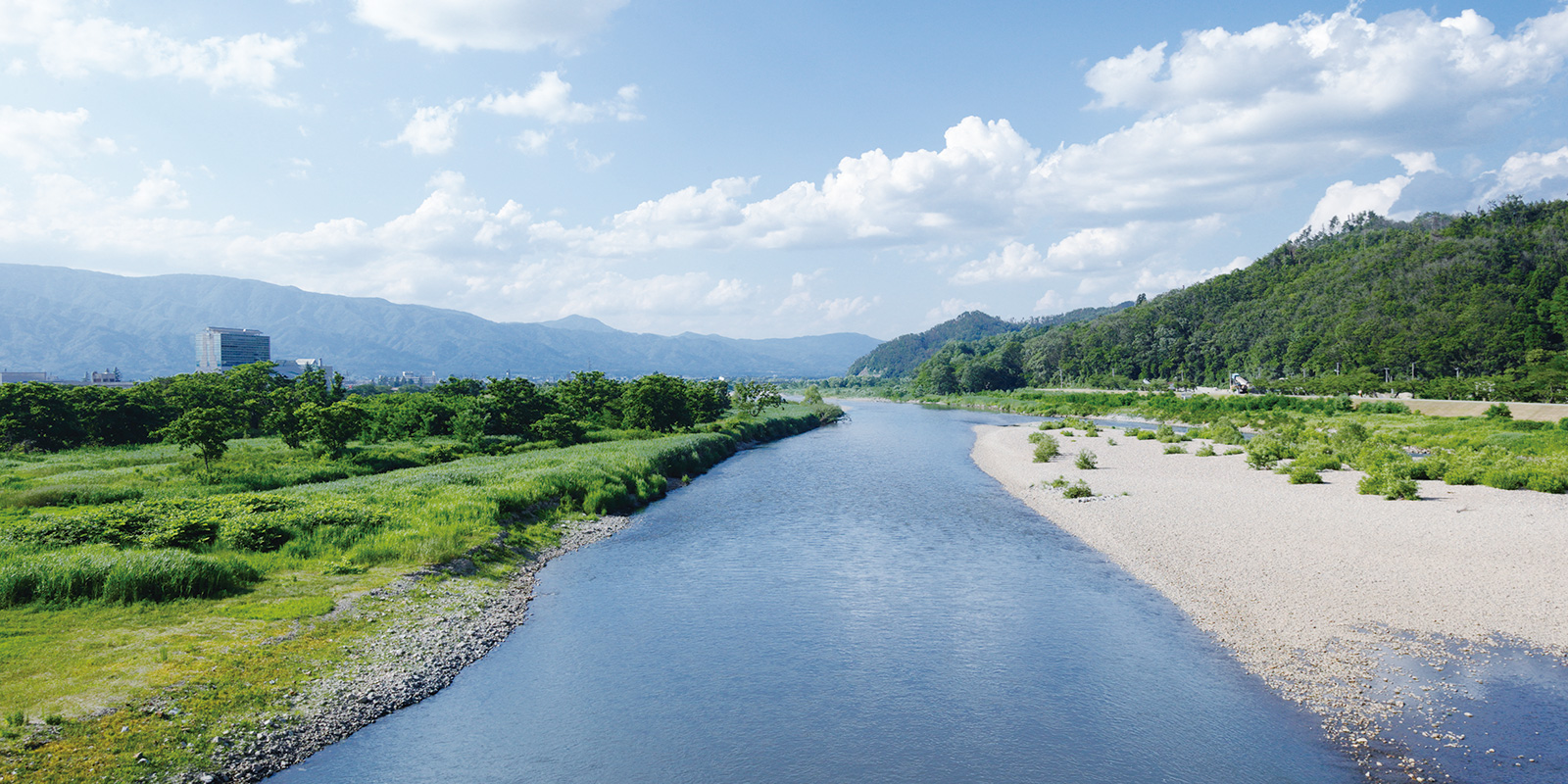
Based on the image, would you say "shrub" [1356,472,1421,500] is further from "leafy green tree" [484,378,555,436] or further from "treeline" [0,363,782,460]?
"leafy green tree" [484,378,555,436]

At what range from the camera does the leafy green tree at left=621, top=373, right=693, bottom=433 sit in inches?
2803

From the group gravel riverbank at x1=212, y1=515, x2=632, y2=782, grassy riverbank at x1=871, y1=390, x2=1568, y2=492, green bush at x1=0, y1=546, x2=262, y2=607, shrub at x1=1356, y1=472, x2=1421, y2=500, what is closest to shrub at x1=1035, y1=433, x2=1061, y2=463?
grassy riverbank at x1=871, y1=390, x2=1568, y2=492

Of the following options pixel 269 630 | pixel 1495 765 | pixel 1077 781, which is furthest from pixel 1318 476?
pixel 269 630

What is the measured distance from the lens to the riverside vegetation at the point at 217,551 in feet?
43.1

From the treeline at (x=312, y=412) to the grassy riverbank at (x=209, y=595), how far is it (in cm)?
968

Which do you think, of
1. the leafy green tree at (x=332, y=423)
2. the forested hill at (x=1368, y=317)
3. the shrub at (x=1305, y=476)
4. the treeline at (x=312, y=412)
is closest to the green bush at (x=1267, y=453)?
the shrub at (x=1305, y=476)

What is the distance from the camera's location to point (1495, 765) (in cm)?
1253

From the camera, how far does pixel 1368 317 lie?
13138 cm

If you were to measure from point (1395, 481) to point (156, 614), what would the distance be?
1795 inches

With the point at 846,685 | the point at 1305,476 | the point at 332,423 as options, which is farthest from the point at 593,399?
the point at 846,685

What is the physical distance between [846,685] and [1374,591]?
1601 centimetres

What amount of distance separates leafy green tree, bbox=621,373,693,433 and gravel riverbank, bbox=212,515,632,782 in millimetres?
45188

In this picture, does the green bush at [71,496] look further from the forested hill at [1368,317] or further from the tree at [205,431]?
the forested hill at [1368,317]

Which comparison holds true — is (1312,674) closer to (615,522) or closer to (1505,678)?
(1505,678)
